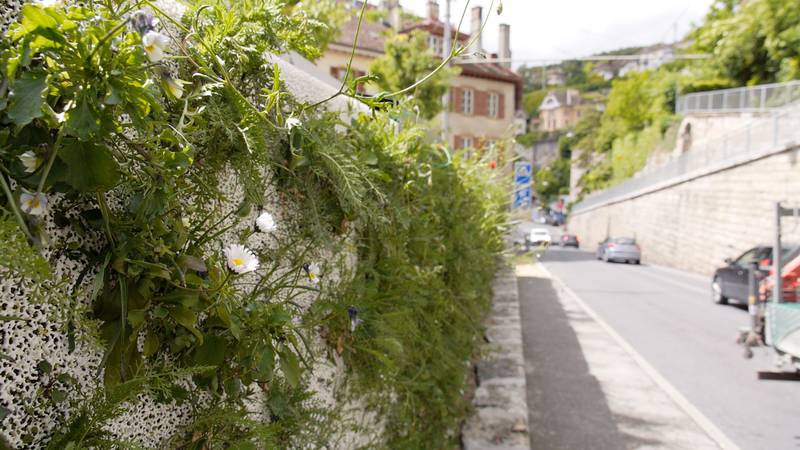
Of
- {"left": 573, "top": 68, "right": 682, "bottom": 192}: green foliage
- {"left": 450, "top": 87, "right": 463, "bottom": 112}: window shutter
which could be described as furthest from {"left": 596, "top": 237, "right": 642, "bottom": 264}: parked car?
{"left": 573, "top": 68, "right": 682, "bottom": 192}: green foliage

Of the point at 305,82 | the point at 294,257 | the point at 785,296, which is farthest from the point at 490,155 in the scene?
the point at 785,296

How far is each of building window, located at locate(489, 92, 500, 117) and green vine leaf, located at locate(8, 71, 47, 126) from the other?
3925 cm

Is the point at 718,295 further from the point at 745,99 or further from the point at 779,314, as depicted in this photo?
the point at 745,99

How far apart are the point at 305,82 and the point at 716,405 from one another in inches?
258

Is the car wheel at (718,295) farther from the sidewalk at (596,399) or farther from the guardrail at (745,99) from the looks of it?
the guardrail at (745,99)

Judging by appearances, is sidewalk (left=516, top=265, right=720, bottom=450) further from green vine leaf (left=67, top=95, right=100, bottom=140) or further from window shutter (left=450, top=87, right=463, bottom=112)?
window shutter (left=450, top=87, right=463, bottom=112)

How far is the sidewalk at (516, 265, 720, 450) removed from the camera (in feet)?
17.8

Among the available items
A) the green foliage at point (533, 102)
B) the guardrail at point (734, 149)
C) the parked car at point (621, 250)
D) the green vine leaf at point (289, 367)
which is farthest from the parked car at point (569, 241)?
the green foliage at point (533, 102)

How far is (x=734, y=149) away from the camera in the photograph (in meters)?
26.3

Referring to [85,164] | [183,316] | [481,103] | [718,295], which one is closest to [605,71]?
[481,103]

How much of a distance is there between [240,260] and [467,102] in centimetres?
3695

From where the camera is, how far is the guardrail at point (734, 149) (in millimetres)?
21828

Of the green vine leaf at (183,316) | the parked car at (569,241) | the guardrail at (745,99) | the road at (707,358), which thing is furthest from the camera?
the parked car at (569,241)

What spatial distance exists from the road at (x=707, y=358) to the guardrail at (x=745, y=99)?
12.5 m
